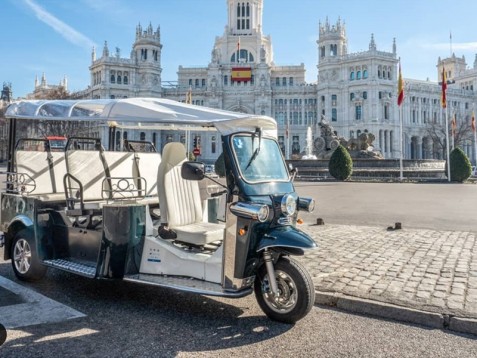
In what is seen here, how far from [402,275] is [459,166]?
28.8 m

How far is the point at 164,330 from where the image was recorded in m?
4.03

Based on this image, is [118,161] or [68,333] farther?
[118,161]

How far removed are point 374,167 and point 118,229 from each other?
120ft

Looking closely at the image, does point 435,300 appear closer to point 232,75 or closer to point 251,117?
point 251,117

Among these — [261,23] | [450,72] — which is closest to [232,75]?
[261,23]

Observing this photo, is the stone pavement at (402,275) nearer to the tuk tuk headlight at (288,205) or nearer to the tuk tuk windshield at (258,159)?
the tuk tuk headlight at (288,205)

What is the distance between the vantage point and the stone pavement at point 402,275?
175 inches

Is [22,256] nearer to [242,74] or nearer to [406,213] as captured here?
[406,213]

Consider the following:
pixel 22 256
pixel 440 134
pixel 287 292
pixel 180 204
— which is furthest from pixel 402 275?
pixel 440 134

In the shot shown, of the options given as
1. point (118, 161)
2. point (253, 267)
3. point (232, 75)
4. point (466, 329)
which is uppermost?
point (232, 75)

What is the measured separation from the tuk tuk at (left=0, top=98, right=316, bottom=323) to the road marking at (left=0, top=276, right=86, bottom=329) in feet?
1.43

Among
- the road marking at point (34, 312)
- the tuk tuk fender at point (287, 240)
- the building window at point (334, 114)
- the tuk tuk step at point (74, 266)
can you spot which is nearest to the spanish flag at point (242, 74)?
the building window at point (334, 114)

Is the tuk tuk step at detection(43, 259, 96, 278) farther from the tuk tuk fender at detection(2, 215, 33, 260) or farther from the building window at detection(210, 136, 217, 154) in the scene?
the building window at detection(210, 136, 217, 154)

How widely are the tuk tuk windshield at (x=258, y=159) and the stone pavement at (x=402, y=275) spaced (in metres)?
1.61
